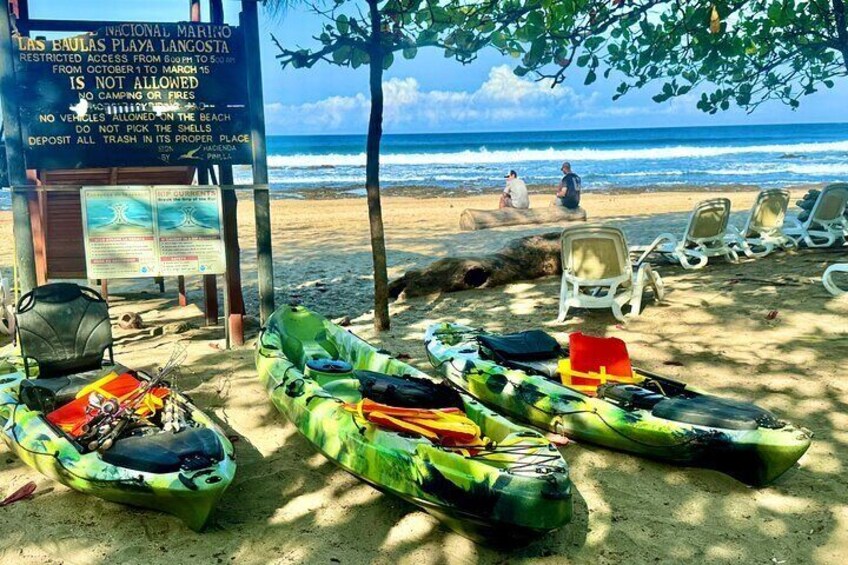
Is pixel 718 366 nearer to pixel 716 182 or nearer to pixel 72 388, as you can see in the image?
pixel 72 388

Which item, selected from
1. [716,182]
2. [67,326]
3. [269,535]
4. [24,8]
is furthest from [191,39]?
[716,182]

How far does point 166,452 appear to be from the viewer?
4.38 meters

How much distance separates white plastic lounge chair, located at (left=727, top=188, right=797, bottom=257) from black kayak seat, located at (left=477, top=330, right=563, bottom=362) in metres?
6.08

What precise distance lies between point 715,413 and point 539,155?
54.8 metres

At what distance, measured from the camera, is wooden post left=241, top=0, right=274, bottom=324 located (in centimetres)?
784

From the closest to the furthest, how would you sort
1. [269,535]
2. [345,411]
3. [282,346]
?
[269,535]
[345,411]
[282,346]

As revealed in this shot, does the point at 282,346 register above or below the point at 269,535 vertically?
above

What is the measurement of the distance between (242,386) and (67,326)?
4.75 ft

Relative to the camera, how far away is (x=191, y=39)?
7.64 m

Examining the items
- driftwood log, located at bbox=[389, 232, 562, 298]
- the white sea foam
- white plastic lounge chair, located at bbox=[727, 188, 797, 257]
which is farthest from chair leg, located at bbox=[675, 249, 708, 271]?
the white sea foam

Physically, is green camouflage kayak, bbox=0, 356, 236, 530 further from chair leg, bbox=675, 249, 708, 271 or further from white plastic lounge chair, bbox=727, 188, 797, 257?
white plastic lounge chair, bbox=727, 188, 797, 257

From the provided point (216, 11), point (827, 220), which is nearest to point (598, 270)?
point (216, 11)

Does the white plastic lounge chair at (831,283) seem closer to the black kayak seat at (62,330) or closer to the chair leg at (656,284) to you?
the chair leg at (656,284)

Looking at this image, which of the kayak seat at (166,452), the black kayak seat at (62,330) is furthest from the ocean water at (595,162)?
the kayak seat at (166,452)
